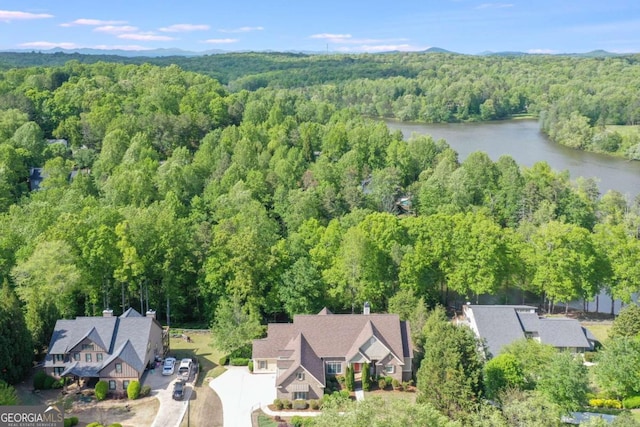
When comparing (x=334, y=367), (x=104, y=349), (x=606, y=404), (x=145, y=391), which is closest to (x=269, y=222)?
(x=334, y=367)

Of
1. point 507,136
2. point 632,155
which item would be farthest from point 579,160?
point 507,136

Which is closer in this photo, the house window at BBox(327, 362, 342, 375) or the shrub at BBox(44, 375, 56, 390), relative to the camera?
the shrub at BBox(44, 375, 56, 390)

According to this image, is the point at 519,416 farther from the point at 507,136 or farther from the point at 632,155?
the point at 507,136

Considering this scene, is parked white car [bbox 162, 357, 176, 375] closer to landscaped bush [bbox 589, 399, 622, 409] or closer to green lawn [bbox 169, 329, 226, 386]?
green lawn [bbox 169, 329, 226, 386]

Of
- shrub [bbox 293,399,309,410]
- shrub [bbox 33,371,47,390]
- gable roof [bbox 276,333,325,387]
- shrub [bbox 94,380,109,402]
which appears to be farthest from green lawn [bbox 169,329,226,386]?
shrub [bbox 33,371,47,390]

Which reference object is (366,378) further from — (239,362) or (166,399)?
(166,399)

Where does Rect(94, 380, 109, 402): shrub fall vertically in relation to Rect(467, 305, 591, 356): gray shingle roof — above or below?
below

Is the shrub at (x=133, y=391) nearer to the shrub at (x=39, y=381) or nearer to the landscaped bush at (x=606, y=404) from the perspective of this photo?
the shrub at (x=39, y=381)
